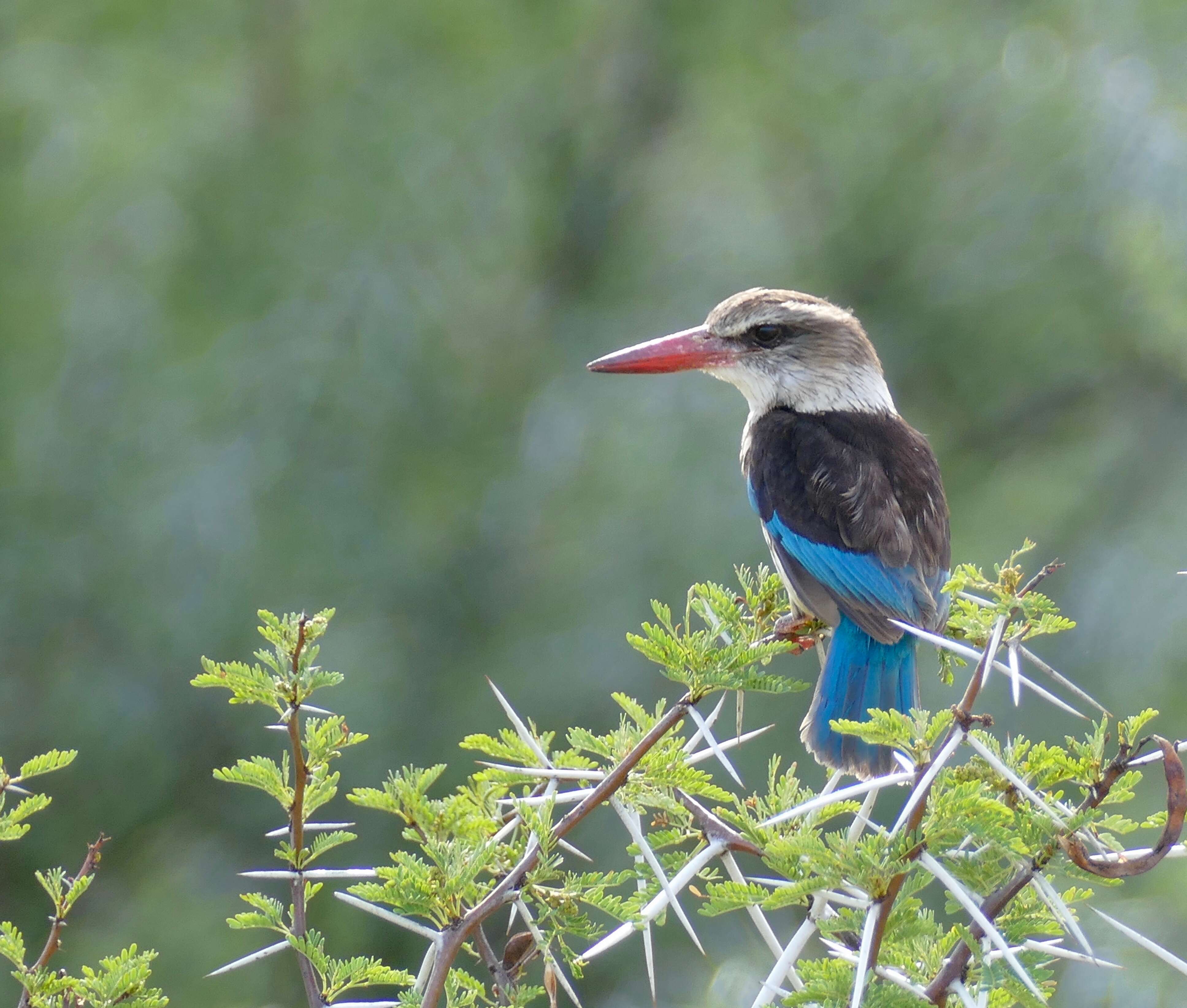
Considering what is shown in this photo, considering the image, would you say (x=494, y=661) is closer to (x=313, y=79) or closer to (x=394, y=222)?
(x=394, y=222)

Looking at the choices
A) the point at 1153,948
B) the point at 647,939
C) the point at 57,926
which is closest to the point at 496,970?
the point at 647,939

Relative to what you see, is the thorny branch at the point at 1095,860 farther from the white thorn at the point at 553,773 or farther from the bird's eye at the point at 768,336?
the bird's eye at the point at 768,336

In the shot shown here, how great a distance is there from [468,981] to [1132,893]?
3555 millimetres

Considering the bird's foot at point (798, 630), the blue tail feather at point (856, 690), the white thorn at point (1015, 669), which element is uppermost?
the white thorn at point (1015, 669)

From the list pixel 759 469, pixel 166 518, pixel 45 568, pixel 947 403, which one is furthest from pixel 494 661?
pixel 759 469

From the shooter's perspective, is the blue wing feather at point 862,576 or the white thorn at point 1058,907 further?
the blue wing feather at point 862,576

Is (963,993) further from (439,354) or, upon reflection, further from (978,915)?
(439,354)

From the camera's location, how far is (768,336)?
11.5 ft

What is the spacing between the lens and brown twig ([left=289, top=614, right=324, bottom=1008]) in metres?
1.40

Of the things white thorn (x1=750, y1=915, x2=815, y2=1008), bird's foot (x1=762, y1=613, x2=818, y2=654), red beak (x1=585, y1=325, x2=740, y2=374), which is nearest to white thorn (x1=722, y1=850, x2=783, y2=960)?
white thorn (x1=750, y1=915, x2=815, y2=1008)


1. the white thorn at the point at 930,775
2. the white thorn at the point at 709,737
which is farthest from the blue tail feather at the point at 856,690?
the white thorn at the point at 930,775

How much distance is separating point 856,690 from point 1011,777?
1.38 metres

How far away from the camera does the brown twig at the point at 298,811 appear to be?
55.1 inches

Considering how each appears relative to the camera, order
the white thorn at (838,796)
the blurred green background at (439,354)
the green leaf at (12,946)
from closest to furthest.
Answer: the white thorn at (838,796) < the green leaf at (12,946) < the blurred green background at (439,354)
